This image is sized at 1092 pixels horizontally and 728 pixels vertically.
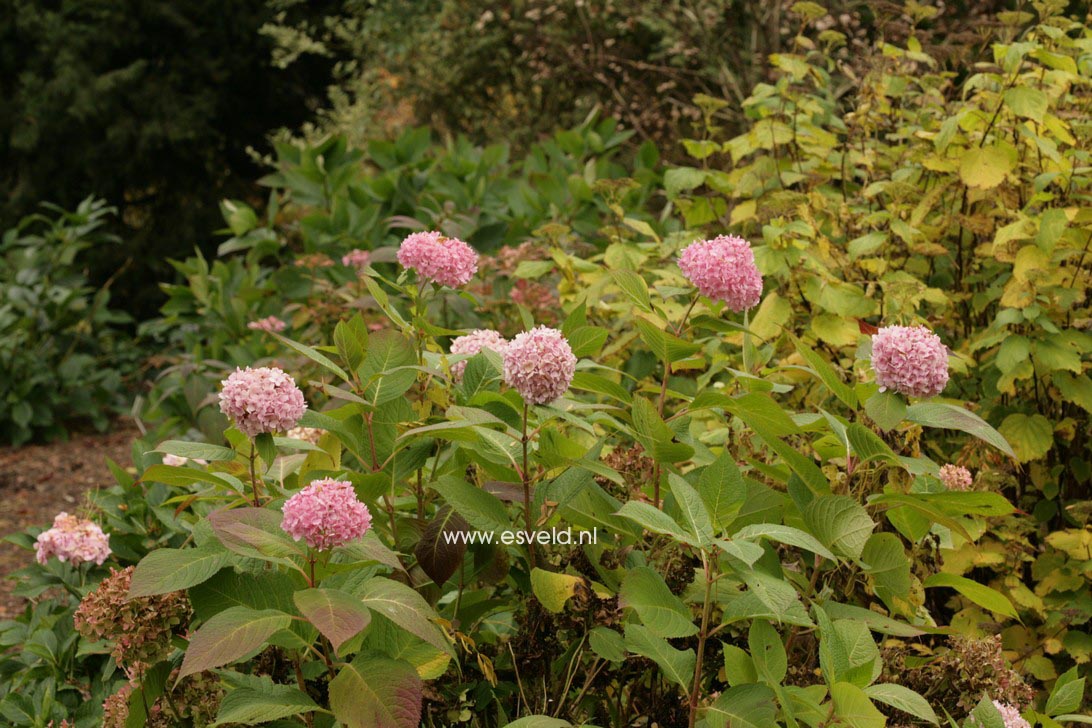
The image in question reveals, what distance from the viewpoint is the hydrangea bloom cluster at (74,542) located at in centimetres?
244

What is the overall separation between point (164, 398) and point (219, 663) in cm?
300

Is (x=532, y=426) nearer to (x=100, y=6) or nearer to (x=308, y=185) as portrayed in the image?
→ (x=308, y=185)

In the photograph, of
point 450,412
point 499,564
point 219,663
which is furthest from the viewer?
point 499,564

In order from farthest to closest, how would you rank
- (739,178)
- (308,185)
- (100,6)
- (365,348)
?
(100,6) → (308,185) → (739,178) → (365,348)

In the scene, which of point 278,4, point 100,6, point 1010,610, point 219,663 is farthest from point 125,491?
point 278,4

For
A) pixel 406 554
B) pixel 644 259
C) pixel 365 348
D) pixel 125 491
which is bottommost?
pixel 125 491

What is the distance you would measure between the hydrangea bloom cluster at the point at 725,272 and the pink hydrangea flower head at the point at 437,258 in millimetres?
396

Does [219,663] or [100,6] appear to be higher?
[219,663]

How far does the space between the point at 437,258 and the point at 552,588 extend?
631 millimetres

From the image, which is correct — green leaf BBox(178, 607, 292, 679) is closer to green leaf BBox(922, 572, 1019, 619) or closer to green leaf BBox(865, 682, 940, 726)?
green leaf BBox(865, 682, 940, 726)

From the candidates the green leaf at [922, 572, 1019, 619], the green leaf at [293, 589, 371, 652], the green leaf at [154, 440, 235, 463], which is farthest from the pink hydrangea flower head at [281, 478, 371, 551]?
the green leaf at [922, 572, 1019, 619]

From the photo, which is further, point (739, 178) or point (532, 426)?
point (739, 178)

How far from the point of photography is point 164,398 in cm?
398

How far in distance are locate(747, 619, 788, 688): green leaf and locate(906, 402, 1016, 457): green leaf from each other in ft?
1.22
